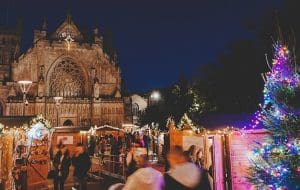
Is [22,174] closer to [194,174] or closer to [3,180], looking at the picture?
[3,180]

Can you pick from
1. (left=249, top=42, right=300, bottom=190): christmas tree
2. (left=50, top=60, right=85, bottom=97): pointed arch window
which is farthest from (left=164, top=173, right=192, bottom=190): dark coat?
(left=50, top=60, right=85, bottom=97): pointed arch window

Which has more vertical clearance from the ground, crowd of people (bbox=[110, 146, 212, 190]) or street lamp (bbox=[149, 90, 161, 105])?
street lamp (bbox=[149, 90, 161, 105])

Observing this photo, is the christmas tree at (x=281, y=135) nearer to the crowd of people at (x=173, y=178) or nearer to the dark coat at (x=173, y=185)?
the crowd of people at (x=173, y=178)

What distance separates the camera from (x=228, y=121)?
1327cm

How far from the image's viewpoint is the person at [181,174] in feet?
14.6

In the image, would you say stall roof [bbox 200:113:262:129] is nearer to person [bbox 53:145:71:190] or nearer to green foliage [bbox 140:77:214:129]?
green foliage [bbox 140:77:214:129]

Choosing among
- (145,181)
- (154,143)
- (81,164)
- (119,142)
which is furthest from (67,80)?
(145,181)

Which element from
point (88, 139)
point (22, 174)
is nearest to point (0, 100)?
point (88, 139)

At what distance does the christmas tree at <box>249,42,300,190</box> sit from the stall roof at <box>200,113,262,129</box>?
5.90 meters

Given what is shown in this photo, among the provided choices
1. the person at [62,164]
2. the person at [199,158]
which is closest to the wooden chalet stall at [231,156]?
the person at [199,158]

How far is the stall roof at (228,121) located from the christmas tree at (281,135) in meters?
5.90

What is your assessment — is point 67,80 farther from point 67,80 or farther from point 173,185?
point 173,185

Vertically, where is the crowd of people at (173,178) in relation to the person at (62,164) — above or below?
above

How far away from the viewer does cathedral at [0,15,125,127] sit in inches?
1513
